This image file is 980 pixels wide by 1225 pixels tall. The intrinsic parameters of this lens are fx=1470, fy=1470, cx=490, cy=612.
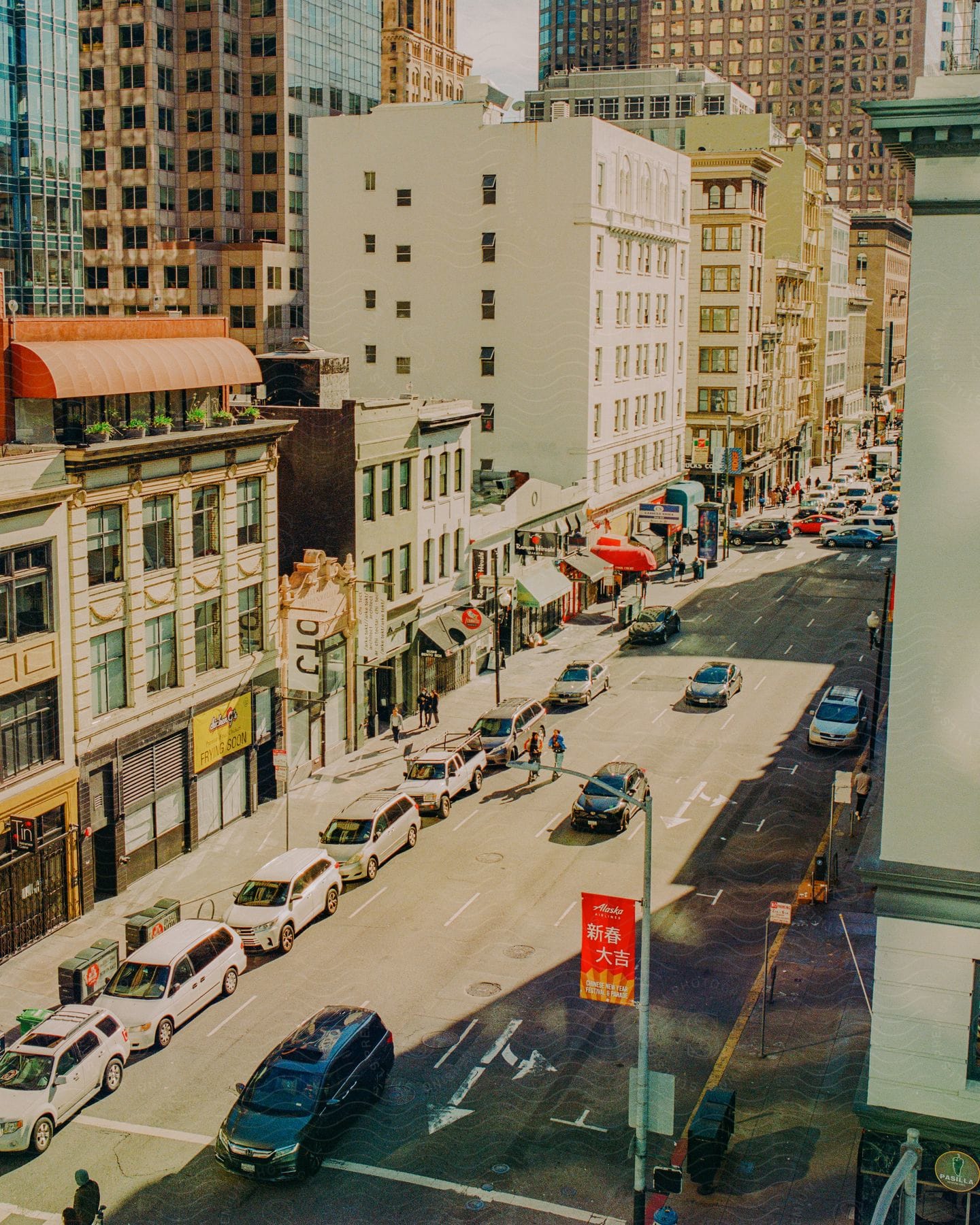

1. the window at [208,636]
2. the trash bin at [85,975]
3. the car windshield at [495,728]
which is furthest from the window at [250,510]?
the trash bin at [85,975]

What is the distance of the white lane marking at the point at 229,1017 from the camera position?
90.9 ft

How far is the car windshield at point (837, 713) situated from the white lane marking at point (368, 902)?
1794 centimetres

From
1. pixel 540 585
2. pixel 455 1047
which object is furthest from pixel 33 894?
pixel 540 585

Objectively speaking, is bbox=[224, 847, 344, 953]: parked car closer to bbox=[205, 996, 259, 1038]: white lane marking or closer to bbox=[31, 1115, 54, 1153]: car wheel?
bbox=[205, 996, 259, 1038]: white lane marking

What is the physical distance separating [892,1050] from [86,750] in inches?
806

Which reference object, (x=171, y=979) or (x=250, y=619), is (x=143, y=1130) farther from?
(x=250, y=619)

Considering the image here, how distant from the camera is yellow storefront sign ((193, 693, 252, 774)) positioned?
38.0m

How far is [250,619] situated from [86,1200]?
22.3 meters

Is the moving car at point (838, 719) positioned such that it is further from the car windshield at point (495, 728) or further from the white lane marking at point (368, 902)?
the white lane marking at point (368, 902)

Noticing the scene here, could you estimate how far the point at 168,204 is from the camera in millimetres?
116688

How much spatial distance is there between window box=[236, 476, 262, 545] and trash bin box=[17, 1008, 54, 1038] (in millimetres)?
16496

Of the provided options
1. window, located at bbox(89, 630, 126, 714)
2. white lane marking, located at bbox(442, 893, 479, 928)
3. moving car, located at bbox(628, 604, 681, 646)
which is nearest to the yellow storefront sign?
window, located at bbox(89, 630, 126, 714)

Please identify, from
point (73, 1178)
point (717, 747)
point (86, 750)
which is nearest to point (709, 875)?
point (717, 747)

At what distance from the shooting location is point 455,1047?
26.7 m
